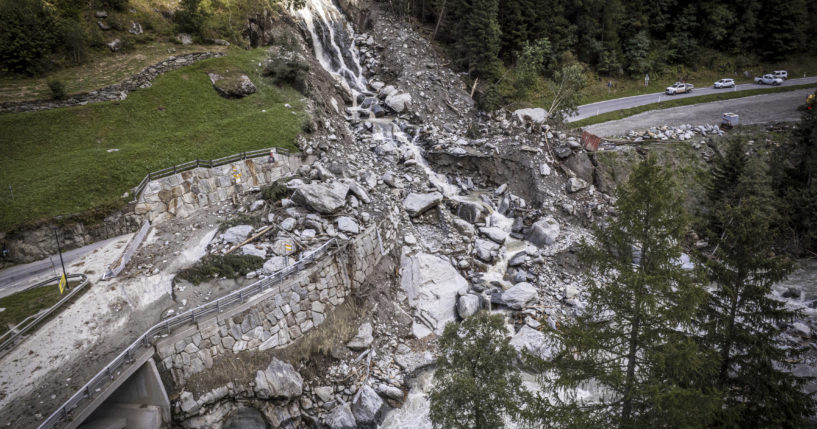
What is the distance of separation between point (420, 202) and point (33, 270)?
20018 mm

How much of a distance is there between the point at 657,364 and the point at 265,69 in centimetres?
3451

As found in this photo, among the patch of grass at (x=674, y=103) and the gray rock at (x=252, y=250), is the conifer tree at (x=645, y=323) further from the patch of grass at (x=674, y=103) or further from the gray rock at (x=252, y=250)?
the patch of grass at (x=674, y=103)

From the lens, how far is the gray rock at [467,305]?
846 inches

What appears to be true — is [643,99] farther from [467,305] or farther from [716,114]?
[467,305]

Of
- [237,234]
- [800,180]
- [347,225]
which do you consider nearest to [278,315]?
[237,234]

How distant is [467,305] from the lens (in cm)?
2150

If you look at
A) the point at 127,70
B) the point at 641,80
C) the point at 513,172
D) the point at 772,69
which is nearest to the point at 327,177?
the point at 513,172

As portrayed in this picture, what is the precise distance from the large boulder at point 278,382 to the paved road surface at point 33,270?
429 inches

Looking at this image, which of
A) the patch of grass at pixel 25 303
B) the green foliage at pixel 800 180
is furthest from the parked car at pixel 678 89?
the patch of grass at pixel 25 303

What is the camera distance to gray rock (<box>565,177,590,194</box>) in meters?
30.3

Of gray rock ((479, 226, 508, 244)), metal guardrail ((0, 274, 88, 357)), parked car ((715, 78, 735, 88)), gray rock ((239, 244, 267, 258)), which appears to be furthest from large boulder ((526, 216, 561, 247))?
parked car ((715, 78, 735, 88))

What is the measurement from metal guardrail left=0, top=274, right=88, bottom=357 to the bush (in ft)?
48.3

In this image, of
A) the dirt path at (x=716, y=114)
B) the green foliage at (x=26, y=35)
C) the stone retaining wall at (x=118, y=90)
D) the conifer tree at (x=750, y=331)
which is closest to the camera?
the conifer tree at (x=750, y=331)

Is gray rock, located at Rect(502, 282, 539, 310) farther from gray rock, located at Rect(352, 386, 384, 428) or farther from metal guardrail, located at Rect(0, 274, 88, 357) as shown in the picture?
metal guardrail, located at Rect(0, 274, 88, 357)
